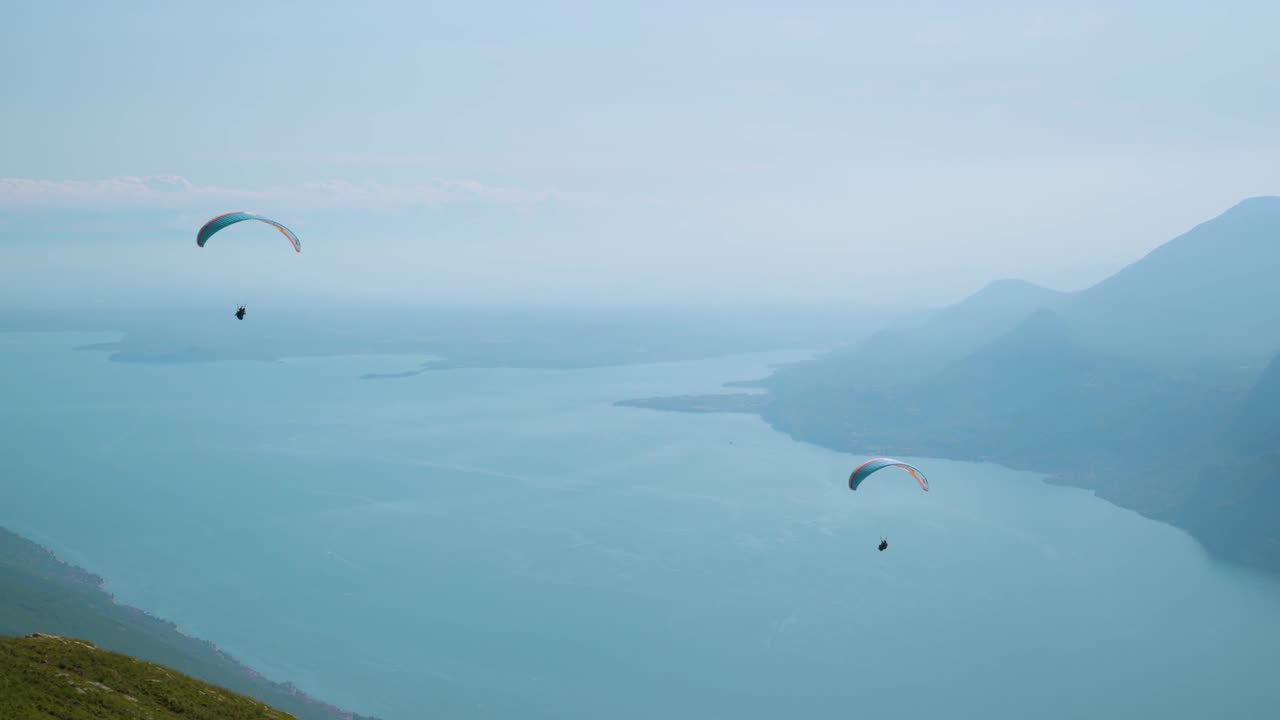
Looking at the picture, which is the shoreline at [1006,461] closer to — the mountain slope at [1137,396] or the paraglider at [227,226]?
the mountain slope at [1137,396]

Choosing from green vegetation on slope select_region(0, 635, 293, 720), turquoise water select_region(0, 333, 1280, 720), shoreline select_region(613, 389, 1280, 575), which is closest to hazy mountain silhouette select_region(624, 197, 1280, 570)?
shoreline select_region(613, 389, 1280, 575)

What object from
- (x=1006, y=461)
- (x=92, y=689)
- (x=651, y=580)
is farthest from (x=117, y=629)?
(x=1006, y=461)

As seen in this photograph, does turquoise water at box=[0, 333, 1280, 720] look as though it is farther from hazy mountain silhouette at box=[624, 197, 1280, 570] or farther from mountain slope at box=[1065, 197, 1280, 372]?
mountain slope at box=[1065, 197, 1280, 372]

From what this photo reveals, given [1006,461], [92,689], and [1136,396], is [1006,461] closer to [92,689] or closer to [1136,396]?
[1136,396]

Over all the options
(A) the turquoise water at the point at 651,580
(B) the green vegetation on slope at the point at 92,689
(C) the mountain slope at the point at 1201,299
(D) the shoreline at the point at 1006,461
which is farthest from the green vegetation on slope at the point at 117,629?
(C) the mountain slope at the point at 1201,299

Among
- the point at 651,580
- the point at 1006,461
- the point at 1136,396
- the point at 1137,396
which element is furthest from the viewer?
the point at 1136,396
